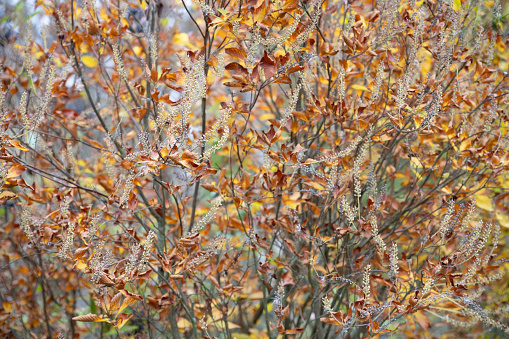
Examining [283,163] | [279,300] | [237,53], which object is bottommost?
[279,300]

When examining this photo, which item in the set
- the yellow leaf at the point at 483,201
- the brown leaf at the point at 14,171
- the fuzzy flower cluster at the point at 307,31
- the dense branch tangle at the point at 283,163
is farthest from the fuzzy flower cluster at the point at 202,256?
the yellow leaf at the point at 483,201

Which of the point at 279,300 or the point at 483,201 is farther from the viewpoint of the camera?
the point at 483,201

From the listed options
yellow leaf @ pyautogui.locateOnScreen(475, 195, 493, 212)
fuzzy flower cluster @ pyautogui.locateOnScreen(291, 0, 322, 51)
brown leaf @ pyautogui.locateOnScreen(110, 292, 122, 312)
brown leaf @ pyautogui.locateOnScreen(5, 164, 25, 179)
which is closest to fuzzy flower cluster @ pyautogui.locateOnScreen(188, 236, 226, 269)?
brown leaf @ pyautogui.locateOnScreen(110, 292, 122, 312)

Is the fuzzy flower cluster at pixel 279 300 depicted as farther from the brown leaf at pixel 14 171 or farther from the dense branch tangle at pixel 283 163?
the brown leaf at pixel 14 171

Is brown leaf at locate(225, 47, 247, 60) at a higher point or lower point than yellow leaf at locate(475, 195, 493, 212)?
higher

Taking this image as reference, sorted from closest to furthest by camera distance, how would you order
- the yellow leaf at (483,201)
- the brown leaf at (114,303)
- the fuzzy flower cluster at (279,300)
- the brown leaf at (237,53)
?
1. the brown leaf at (114,303)
2. the brown leaf at (237,53)
3. the fuzzy flower cluster at (279,300)
4. the yellow leaf at (483,201)

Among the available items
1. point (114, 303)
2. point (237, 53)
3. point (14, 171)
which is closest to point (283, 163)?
point (237, 53)

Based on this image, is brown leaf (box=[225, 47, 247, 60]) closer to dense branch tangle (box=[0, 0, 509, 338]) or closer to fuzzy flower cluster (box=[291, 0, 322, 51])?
dense branch tangle (box=[0, 0, 509, 338])

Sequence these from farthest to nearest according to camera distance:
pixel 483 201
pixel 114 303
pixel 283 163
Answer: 1. pixel 483 201
2. pixel 283 163
3. pixel 114 303

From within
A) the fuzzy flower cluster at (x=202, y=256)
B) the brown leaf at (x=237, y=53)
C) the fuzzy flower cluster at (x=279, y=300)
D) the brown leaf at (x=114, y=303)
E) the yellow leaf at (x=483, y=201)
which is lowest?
the fuzzy flower cluster at (x=279, y=300)

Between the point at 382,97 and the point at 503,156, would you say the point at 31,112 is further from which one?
the point at 503,156

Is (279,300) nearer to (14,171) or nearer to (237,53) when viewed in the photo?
(237,53)

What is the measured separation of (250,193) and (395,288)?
70 centimetres

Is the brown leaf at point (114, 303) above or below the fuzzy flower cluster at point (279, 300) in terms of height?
above
